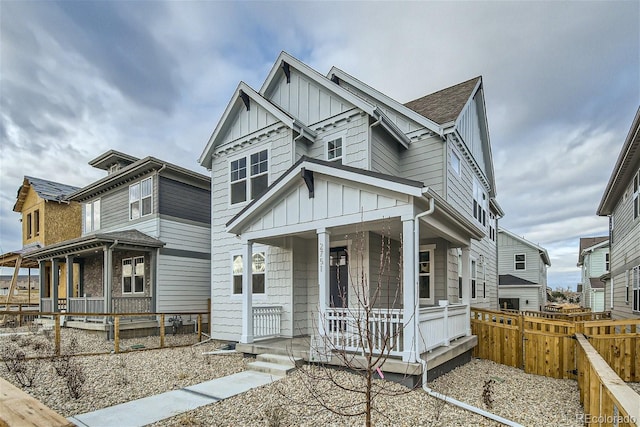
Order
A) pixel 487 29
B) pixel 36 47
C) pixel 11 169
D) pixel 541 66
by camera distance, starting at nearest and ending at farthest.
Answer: pixel 36 47, pixel 487 29, pixel 541 66, pixel 11 169

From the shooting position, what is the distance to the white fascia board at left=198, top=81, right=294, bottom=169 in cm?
989

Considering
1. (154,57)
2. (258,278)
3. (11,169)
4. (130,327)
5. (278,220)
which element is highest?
(154,57)

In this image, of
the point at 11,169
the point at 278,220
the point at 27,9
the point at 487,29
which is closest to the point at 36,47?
the point at 27,9

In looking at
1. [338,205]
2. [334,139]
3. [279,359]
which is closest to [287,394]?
[279,359]

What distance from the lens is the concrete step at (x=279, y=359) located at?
701 centimetres

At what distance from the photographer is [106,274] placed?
1247cm

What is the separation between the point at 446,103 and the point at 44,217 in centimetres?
2025

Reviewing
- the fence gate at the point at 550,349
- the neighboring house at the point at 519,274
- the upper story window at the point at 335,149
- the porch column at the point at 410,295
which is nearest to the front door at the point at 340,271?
the upper story window at the point at 335,149

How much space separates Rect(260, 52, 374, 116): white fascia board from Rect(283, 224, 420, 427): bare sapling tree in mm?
3251

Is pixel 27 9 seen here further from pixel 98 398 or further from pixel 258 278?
pixel 258 278

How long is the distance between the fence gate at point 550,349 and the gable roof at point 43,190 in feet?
69.8

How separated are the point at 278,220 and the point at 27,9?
5.92 m

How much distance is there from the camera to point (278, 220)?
7.95m

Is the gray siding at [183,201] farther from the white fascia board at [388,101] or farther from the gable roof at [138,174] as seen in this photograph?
the white fascia board at [388,101]
